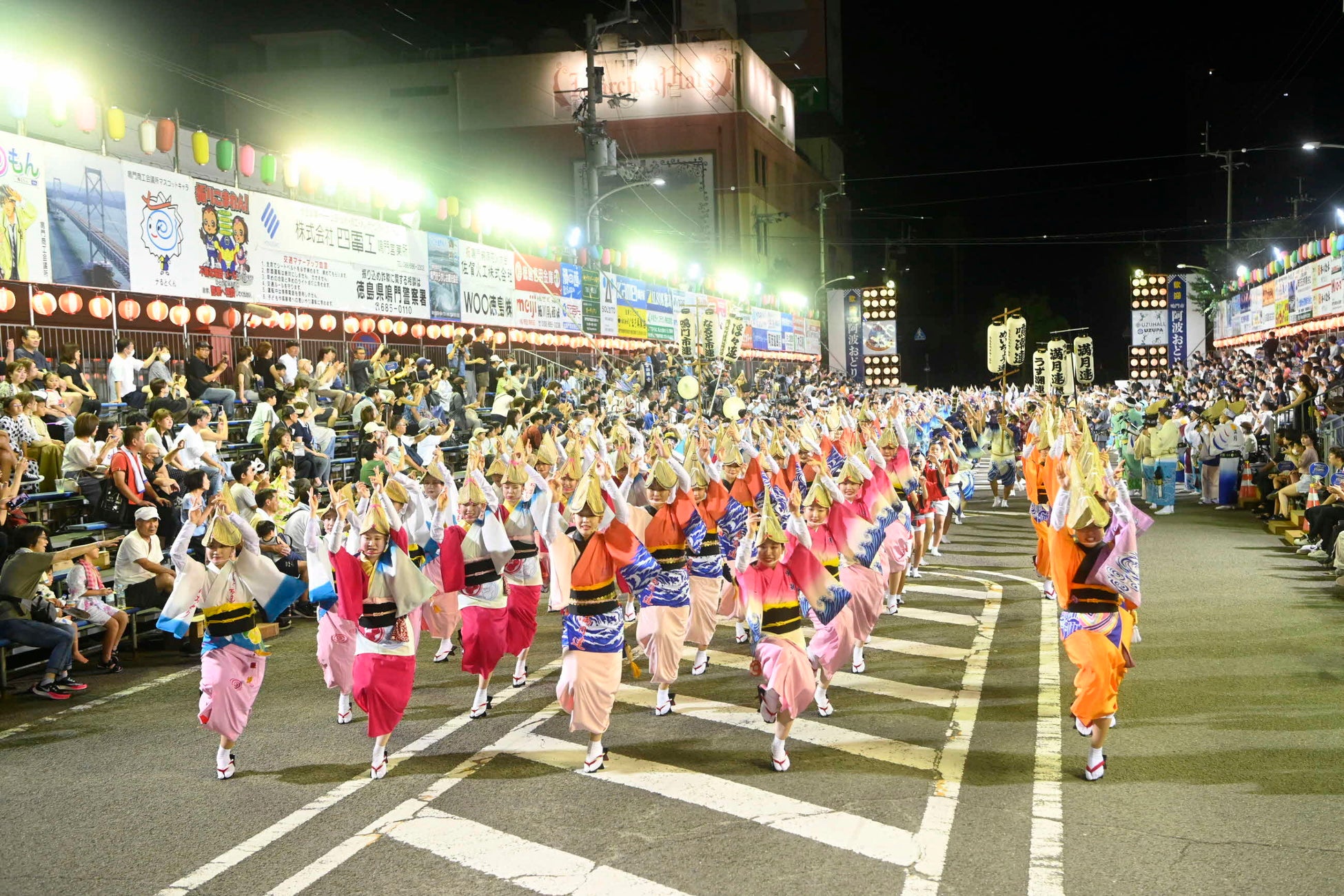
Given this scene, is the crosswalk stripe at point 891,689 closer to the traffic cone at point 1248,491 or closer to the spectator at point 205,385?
the spectator at point 205,385

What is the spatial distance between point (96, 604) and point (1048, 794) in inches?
309

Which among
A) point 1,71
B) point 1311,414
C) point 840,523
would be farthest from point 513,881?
point 1311,414

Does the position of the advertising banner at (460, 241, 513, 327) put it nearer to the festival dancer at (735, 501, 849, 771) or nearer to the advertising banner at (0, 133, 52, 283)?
the advertising banner at (0, 133, 52, 283)

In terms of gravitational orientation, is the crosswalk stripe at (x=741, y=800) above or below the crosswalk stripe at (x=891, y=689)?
above

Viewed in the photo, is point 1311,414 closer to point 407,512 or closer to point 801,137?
point 407,512

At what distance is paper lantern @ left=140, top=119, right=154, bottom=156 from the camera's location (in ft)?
45.4

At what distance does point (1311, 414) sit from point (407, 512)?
54.2 ft

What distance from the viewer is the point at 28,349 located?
1243 centimetres

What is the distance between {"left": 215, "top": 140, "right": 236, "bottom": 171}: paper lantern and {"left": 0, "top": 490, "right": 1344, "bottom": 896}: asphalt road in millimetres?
7602

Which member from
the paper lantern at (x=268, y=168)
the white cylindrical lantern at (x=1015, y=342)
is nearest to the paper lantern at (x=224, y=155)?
the paper lantern at (x=268, y=168)

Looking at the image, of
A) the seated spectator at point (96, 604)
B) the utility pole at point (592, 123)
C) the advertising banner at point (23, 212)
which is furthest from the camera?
the utility pole at point (592, 123)

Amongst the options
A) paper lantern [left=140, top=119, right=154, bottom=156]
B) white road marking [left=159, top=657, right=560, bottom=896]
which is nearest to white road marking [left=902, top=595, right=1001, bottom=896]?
white road marking [left=159, top=657, right=560, bottom=896]

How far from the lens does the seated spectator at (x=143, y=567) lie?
10.4 m

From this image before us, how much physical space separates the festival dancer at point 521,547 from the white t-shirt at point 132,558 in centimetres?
368
